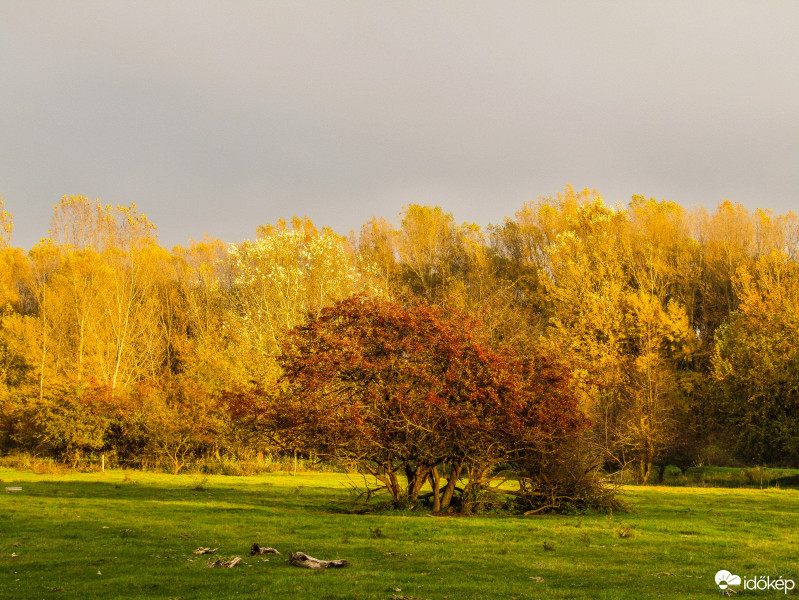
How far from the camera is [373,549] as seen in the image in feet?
49.1

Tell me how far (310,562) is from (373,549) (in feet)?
9.09

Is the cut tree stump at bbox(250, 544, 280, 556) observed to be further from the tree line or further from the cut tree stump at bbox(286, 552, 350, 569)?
the tree line

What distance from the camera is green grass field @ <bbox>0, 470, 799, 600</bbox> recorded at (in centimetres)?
1091

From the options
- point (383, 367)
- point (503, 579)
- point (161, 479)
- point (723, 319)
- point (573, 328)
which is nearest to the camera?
point (503, 579)

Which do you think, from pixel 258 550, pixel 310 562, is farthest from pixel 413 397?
pixel 310 562

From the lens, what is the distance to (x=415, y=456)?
22.1 meters

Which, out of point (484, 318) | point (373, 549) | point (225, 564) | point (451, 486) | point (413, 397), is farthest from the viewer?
point (484, 318)

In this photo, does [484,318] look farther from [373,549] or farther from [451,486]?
[373,549]

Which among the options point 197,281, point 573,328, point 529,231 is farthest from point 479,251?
point 197,281

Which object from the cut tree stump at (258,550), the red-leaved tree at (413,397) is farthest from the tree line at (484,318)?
the cut tree stump at (258,550)

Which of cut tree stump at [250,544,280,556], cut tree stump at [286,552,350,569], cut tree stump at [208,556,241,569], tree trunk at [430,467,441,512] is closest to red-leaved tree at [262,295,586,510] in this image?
tree trunk at [430,467,441,512]

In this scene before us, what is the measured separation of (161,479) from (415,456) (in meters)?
20.7

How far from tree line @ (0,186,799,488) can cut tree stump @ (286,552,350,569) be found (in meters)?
22.6

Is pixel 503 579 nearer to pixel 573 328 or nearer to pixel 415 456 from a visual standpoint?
pixel 415 456
